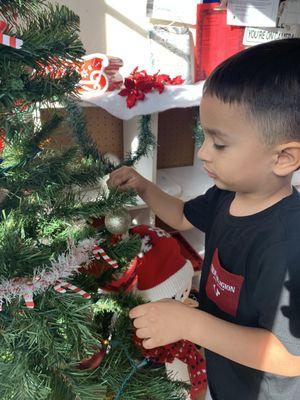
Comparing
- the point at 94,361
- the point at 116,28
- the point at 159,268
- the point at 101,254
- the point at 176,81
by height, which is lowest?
the point at 159,268

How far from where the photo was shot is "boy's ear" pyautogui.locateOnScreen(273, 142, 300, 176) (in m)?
0.51

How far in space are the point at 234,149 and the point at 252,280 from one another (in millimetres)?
205

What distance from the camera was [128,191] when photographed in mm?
556

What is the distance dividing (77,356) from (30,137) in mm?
304

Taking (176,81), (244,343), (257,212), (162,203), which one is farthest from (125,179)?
(176,81)

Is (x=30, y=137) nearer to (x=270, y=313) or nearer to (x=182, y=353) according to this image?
(x=270, y=313)

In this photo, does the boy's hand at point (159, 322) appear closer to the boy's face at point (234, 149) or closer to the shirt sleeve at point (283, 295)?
the shirt sleeve at point (283, 295)

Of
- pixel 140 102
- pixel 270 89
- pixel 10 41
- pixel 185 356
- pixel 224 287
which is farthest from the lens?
pixel 140 102

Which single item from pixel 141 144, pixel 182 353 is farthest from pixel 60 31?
pixel 182 353

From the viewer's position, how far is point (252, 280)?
56cm

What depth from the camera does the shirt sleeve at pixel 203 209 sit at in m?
0.77

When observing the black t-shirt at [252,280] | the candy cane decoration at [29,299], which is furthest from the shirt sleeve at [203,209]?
the candy cane decoration at [29,299]

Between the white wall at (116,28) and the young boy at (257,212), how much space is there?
73cm

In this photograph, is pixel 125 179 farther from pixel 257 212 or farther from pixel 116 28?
pixel 116 28
